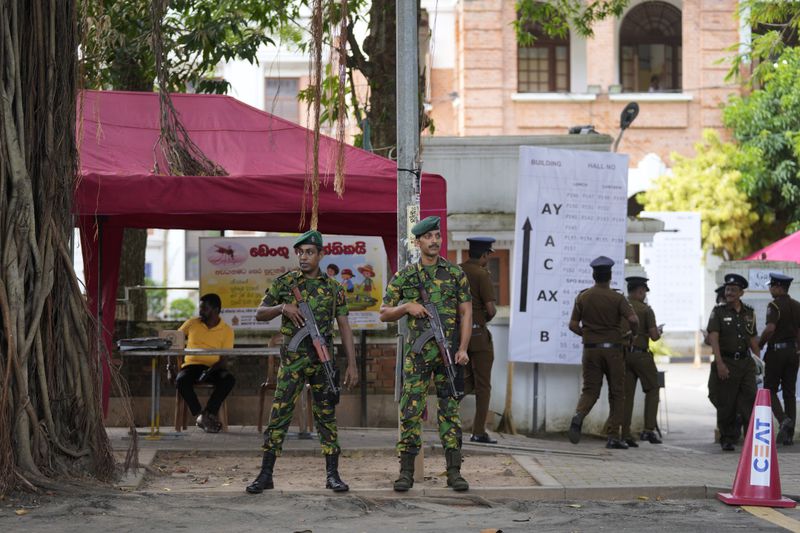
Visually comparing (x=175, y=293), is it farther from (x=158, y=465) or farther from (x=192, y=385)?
(x=158, y=465)

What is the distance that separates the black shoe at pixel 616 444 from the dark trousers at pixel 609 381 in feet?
0.14

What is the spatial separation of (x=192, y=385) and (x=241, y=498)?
15.1ft

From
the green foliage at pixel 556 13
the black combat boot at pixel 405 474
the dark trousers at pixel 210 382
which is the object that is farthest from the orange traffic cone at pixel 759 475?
the green foliage at pixel 556 13

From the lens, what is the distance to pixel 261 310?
31.0 feet

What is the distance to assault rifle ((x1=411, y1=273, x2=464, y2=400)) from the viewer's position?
9312 millimetres

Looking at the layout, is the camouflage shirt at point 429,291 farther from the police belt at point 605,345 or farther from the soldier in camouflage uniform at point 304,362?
the police belt at point 605,345

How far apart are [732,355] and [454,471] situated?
4980 mm

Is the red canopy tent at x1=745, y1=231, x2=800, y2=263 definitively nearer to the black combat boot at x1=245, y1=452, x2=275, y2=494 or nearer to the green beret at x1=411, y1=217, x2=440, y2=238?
the green beret at x1=411, y1=217, x2=440, y2=238

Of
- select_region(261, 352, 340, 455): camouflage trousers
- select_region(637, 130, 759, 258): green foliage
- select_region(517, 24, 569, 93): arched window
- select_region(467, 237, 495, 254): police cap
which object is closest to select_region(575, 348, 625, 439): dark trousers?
select_region(467, 237, 495, 254): police cap

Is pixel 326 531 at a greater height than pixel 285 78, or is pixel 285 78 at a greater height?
pixel 285 78

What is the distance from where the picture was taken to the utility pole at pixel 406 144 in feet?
32.5

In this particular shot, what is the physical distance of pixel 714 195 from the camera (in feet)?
105

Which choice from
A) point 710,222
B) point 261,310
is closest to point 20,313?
point 261,310

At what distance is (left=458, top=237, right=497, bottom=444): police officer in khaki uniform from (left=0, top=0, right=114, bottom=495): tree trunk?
13.6 feet
